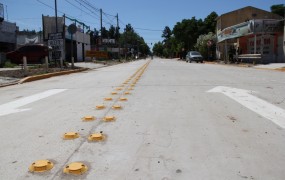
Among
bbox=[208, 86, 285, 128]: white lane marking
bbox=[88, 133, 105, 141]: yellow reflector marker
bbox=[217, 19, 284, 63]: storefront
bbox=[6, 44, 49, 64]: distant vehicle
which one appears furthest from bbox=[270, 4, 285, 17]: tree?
bbox=[88, 133, 105, 141]: yellow reflector marker

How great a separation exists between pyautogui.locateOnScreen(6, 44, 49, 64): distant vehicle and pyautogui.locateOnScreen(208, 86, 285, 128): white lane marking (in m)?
21.4

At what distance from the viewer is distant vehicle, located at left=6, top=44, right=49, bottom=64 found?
27250 mm

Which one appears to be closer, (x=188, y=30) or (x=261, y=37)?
(x=261, y=37)

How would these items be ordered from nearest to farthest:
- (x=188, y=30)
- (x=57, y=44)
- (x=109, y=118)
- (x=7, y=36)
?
1. (x=109, y=118)
2. (x=57, y=44)
3. (x=7, y=36)
4. (x=188, y=30)

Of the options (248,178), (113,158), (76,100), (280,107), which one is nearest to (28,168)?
(113,158)

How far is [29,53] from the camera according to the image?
89.8ft

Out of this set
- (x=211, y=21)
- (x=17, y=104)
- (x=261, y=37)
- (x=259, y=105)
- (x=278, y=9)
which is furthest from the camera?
(x=278, y=9)

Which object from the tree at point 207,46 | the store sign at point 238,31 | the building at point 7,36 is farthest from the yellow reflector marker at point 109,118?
the tree at point 207,46

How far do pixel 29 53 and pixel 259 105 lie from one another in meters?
23.9

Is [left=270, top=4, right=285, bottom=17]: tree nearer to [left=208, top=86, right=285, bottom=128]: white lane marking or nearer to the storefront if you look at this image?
the storefront

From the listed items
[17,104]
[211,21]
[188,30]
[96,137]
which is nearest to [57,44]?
[17,104]

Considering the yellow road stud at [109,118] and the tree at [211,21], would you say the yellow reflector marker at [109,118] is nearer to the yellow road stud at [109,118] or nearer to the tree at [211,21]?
the yellow road stud at [109,118]

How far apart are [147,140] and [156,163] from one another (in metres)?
0.83

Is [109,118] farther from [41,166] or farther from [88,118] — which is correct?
[41,166]
